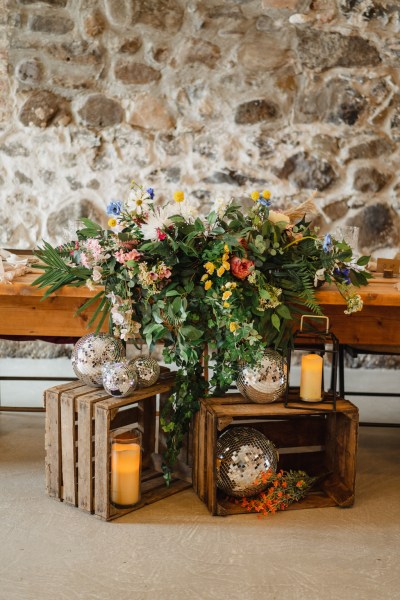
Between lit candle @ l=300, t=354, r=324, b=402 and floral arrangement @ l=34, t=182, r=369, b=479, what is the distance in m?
0.10

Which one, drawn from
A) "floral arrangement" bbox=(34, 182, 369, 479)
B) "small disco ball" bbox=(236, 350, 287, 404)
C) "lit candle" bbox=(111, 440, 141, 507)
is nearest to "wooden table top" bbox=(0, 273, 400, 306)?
A: "floral arrangement" bbox=(34, 182, 369, 479)

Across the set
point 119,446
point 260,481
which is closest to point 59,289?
point 119,446

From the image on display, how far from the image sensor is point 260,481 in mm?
2227

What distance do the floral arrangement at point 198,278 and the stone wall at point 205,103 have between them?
1933 millimetres

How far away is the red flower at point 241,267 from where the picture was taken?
210 cm

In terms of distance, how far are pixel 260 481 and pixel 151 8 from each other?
9.98 ft

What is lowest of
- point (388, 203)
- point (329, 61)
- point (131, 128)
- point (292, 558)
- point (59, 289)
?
point (292, 558)

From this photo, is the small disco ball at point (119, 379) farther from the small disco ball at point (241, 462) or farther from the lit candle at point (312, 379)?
the lit candle at point (312, 379)

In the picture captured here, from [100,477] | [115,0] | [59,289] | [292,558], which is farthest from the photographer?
[115,0]

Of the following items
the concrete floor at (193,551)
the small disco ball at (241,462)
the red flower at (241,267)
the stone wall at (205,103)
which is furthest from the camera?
the stone wall at (205,103)

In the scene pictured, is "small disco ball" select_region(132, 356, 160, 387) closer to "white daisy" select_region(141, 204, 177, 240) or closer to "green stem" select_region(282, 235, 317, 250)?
"white daisy" select_region(141, 204, 177, 240)

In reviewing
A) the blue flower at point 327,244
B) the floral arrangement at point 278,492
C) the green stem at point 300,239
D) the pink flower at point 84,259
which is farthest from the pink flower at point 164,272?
the floral arrangement at point 278,492

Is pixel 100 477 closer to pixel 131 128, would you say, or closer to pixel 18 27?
pixel 131 128

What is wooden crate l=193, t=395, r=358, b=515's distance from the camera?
7.19ft
